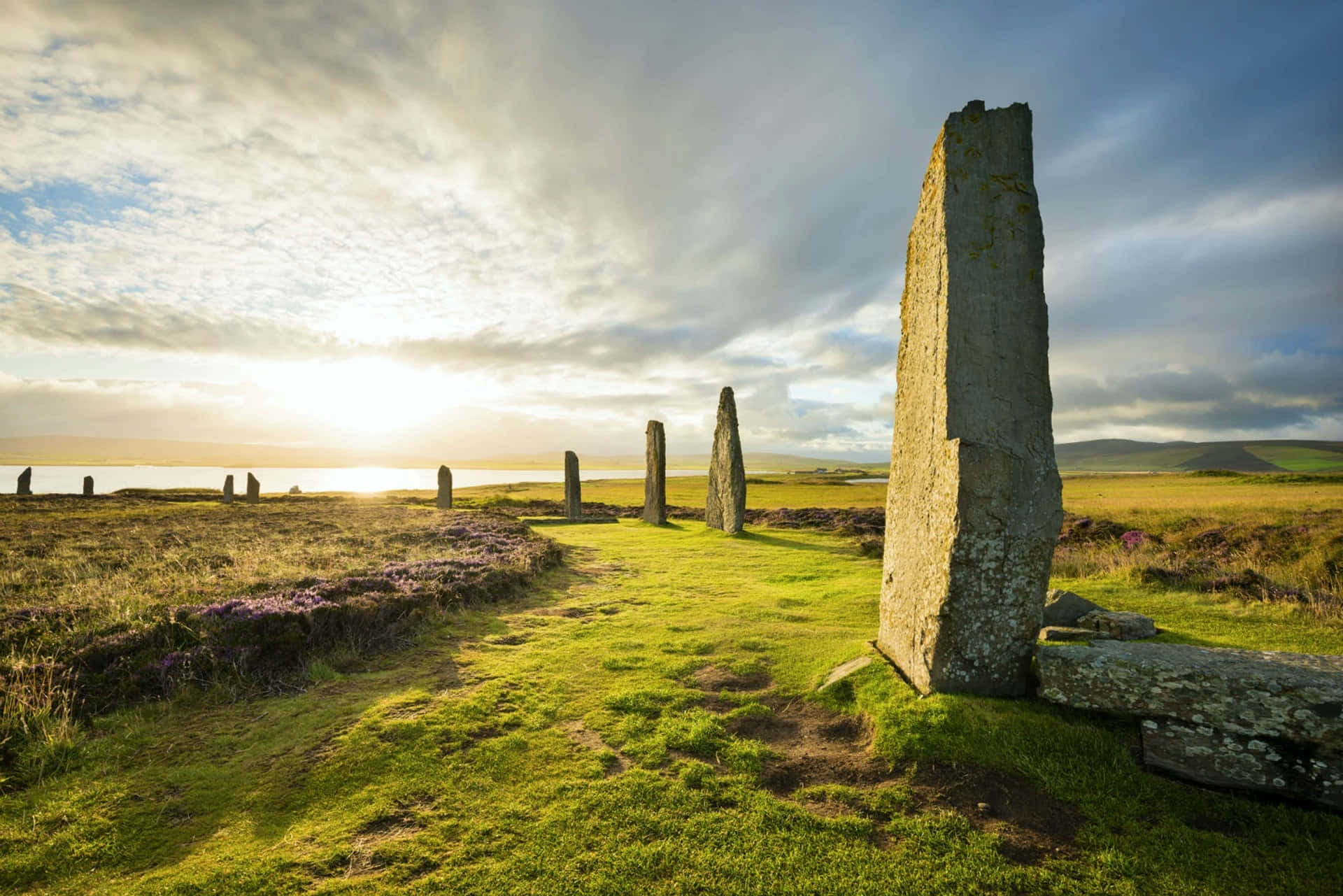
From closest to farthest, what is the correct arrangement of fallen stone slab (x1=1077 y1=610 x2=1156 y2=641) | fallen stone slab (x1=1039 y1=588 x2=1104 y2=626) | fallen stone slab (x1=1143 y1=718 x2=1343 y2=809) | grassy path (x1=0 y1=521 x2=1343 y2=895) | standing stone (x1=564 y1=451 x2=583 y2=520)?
grassy path (x1=0 y1=521 x2=1343 y2=895) → fallen stone slab (x1=1143 y1=718 x2=1343 y2=809) → fallen stone slab (x1=1077 y1=610 x2=1156 y2=641) → fallen stone slab (x1=1039 y1=588 x2=1104 y2=626) → standing stone (x1=564 y1=451 x2=583 y2=520)

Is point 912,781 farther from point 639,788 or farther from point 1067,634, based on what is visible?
point 1067,634

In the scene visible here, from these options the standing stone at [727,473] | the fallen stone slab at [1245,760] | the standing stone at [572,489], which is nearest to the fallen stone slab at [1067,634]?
the fallen stone slab at [1245,760]

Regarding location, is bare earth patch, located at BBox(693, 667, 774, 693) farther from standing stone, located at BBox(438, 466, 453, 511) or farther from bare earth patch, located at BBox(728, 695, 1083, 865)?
standing stone, located at BBox(438, 466, 453, 511)

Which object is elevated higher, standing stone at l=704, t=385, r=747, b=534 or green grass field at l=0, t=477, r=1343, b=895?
standing stone at l=704, t=385, r=747, b=534

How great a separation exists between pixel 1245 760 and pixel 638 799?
15.9 feet

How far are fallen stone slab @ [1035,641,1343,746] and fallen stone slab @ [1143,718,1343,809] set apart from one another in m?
0.07

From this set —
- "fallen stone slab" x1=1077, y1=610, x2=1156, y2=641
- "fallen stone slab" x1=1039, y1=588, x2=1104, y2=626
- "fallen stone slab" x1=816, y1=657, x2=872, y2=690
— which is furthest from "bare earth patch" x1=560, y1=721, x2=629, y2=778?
"fallen stone slab" x1=1039, y1=588, x2=1104, y2=626

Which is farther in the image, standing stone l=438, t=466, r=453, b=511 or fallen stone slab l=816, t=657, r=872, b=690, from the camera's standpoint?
standing stone l=438, t=466, r=453, b=511

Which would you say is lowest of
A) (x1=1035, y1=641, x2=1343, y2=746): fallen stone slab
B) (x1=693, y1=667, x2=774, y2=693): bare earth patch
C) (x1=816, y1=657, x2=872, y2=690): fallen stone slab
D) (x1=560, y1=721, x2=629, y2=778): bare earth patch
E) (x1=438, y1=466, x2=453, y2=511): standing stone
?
(x1=560, y1=721, x2=629, y2=778): bare earth patch

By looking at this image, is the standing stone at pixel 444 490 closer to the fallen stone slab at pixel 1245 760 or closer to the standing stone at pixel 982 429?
the standing stone at pixel 982 429

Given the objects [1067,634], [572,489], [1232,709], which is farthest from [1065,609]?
[572,489]

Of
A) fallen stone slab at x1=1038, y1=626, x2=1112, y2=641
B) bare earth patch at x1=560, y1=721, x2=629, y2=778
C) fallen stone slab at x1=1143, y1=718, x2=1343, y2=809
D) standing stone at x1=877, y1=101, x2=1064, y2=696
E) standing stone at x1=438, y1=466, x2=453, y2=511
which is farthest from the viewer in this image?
standing stone at x1=438, y1=466, x2=453, y2=511

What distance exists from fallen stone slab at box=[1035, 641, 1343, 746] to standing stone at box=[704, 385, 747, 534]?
16.4m

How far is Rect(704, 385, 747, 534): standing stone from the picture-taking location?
22.0m
